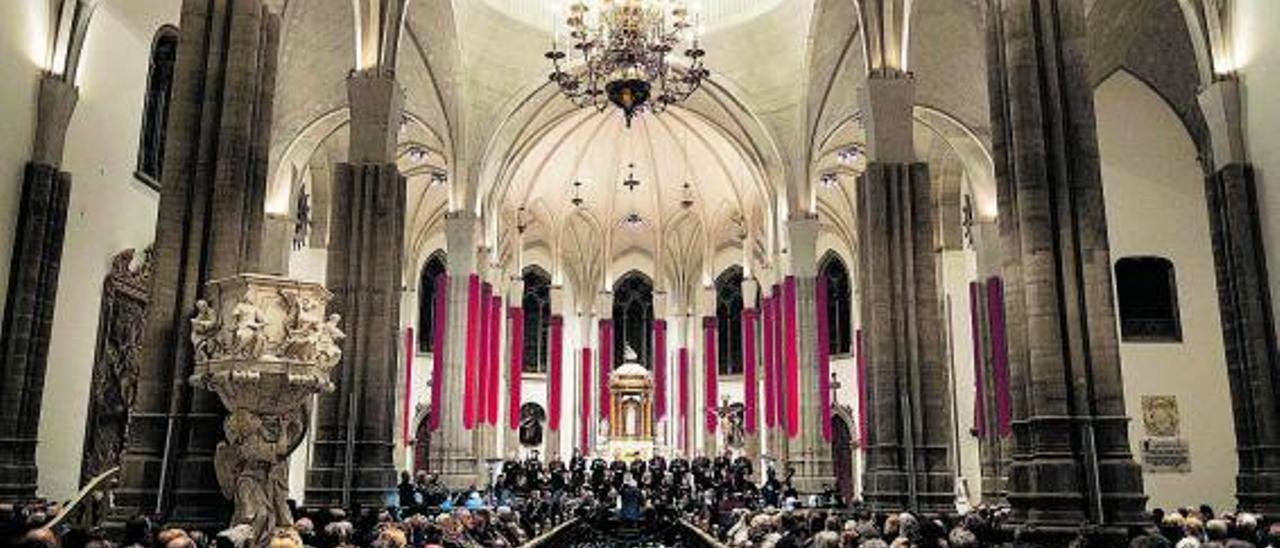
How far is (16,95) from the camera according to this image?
12391 mm

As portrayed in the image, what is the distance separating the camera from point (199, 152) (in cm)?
888

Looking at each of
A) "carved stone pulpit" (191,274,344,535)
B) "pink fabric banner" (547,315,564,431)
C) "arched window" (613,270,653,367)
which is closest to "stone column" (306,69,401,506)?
"carved stone pulpit" (191,274,344,535)

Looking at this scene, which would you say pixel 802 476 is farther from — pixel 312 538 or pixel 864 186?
pixel 312 538

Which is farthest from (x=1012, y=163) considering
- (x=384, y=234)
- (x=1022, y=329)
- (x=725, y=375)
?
(x=725, y=375)

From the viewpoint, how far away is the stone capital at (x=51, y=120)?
41.5 feet

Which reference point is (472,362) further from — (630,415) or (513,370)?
(630,415)

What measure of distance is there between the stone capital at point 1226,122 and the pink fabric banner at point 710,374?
61.0ft

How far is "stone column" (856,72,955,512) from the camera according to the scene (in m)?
13.6

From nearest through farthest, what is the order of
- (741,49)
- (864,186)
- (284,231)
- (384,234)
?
(384,234) → (864,186) → (284,231) → (741,49)

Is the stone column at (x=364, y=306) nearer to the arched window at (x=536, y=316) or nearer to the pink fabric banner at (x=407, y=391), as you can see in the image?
the pink fabric banner at (x=407, y=391)

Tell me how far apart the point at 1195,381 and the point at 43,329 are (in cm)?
1709

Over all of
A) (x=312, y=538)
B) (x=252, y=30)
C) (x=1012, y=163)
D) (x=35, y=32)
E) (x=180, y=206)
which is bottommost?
(x=312, y=538)

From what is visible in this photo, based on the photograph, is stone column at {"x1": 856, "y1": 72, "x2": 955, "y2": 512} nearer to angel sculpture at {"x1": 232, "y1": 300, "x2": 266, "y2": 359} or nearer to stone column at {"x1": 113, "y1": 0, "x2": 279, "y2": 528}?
stone column at {"x1": 113, "y1": 0, "x2": 279, "y2": 528}

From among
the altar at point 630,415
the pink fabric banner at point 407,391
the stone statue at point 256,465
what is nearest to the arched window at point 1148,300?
the stone statue at point 256,465
